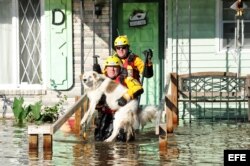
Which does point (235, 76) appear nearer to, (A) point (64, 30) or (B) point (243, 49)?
(B) point (243, 49)

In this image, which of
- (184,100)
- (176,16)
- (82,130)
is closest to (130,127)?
(82,130)

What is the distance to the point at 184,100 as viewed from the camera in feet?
55.3

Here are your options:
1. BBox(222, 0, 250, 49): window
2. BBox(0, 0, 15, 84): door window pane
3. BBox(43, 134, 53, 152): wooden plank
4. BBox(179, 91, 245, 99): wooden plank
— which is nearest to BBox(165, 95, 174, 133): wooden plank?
BBox(179, 91, 245, 99): wooden plank

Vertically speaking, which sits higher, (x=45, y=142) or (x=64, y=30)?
(x=64, y=30)

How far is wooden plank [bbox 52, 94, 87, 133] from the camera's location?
12891mm

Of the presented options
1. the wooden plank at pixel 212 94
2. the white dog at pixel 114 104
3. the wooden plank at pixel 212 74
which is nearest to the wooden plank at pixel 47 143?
the white dog at pixel 114 104

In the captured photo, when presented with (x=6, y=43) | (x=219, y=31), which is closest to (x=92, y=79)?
(x=219, y=31)

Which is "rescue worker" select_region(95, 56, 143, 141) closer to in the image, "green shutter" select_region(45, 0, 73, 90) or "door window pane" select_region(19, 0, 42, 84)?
"green shutter" select_region(45, 0, 73, 90)

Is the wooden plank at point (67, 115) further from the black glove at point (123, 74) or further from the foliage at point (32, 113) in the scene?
the foliage at point (32, 113)

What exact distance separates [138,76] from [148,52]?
0.47 meters

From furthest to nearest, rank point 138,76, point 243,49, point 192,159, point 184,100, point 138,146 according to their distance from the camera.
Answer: point 243,49
point 184,100
point 138,76
point 138,146
point 192,159

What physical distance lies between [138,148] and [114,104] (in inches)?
39.3

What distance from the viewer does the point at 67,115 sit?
1365cm

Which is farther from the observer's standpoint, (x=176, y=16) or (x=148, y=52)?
(x=176, y=16)
